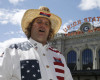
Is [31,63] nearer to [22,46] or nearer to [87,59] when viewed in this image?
[22,46]

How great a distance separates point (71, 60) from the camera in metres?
39.4

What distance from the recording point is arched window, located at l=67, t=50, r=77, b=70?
39000 mm

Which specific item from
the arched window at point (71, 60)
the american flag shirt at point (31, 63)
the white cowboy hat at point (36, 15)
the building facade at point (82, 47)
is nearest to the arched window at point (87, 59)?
the building facade at point (82, 47)

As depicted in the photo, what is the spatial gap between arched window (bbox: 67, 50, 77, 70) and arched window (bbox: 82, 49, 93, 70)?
A: 215cm

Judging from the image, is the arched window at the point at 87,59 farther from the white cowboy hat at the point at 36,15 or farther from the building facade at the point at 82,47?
the white cowboy hat at the point at 36,15

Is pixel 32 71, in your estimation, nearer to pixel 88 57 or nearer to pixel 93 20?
pixel 88 57

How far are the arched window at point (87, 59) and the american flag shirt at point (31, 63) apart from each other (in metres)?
34.2

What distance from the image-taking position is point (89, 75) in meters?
28.8

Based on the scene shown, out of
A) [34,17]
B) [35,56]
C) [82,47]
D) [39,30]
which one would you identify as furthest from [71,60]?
[35,56]

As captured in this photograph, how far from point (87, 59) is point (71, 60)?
3.73 meters

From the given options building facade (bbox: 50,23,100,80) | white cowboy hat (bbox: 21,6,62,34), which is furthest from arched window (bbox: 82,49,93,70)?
white cowboy hat (bbox: 21,6,62,34)

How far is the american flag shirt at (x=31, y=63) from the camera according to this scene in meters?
2.85

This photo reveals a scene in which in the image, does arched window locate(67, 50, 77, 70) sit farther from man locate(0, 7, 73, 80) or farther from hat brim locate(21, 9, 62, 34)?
man locate(0, 7, 73, 80)

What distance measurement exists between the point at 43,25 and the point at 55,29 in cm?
67
